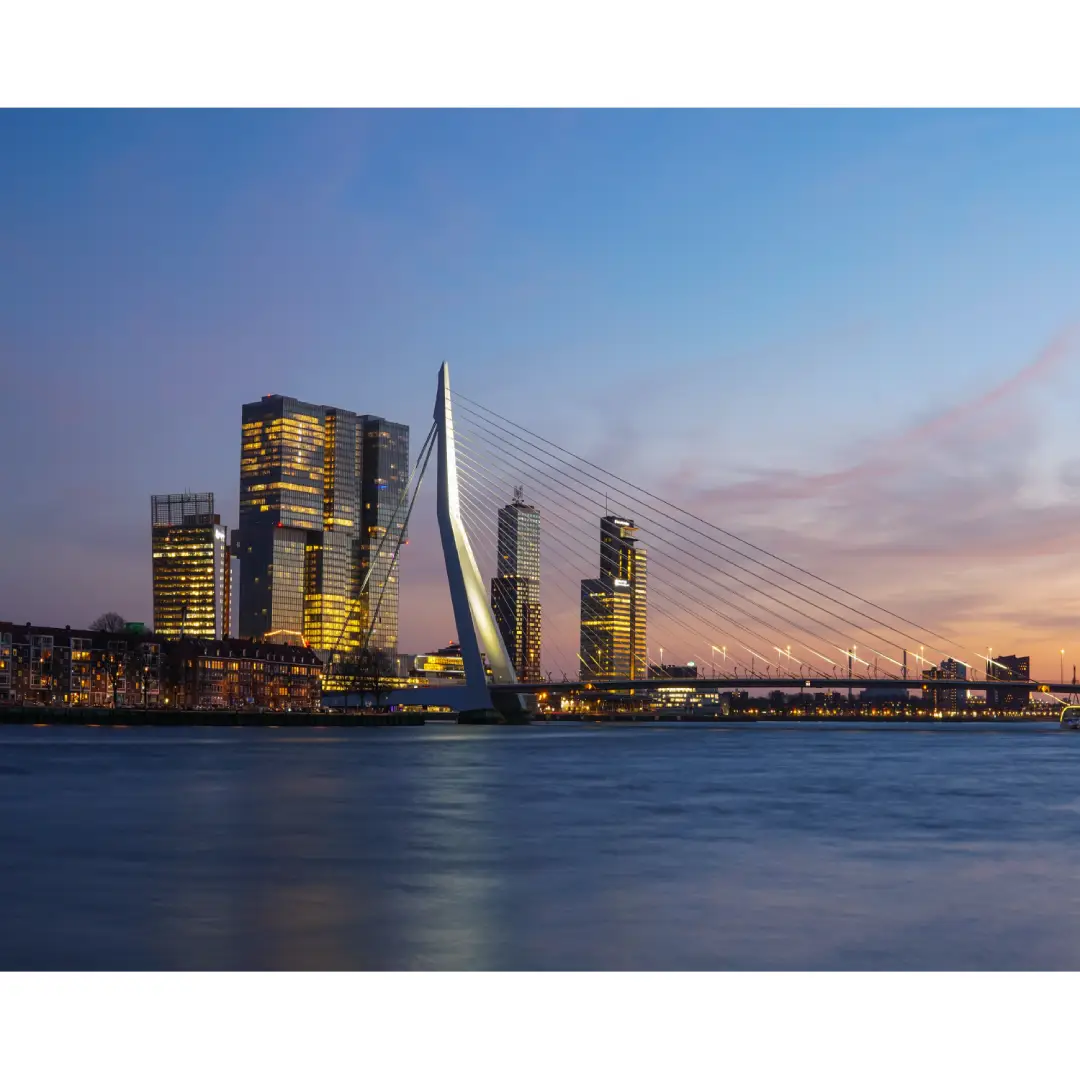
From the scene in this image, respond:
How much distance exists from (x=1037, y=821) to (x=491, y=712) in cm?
7213

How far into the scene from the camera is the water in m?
13.4

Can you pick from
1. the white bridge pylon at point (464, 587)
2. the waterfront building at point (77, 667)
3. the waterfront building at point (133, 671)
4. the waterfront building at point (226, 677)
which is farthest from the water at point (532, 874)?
the waterfront building at point (226, 677)

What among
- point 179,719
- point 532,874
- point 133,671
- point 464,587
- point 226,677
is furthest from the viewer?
point 226,677

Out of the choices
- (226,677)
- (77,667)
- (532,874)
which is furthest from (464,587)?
(226,677)

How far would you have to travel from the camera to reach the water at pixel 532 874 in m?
13.4

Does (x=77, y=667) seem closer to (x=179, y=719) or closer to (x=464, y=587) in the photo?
(x=179, y=719)

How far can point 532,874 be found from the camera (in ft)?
64.6

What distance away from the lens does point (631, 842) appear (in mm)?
24609

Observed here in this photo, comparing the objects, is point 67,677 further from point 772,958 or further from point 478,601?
point 772,958

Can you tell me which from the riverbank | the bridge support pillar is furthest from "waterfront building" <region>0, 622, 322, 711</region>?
the bridge support pillar

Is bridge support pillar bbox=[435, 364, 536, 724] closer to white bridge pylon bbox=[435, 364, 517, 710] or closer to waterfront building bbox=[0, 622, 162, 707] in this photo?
white bridge pylon bbox=[435, 364, 517, 710]

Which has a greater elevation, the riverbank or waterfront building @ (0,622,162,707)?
waterfront building @ (0,622,162,707)

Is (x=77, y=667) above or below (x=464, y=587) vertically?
below

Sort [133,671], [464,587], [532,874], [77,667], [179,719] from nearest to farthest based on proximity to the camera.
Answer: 1. [532,874]
2. [464,587]
3. [179,719]
4. [77,667]
5. [133,671]
